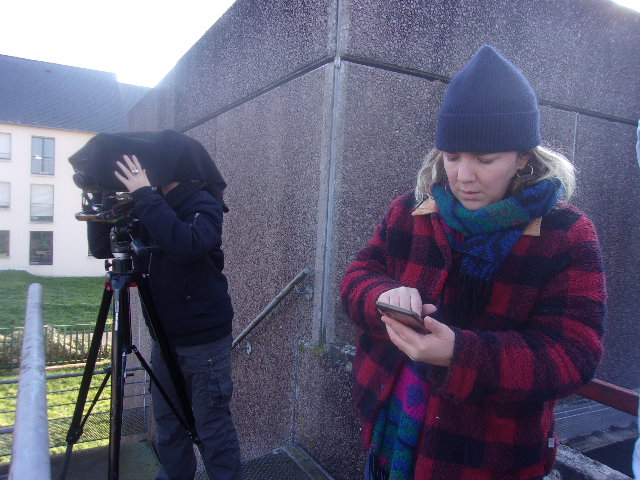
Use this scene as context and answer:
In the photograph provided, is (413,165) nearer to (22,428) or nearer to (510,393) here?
(510,393)

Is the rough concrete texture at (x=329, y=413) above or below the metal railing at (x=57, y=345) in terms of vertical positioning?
above

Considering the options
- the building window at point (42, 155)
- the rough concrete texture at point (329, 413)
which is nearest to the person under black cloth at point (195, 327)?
the rough concrete texture at point (329, 413)

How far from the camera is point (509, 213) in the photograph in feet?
4.20

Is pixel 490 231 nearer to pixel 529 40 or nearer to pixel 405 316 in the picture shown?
pixel 405 316

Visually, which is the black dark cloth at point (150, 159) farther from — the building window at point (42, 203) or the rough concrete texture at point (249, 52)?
Result: the building window at point (42, 203)

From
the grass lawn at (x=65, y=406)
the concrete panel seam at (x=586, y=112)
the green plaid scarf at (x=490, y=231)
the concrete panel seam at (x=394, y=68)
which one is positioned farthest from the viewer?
the grass lawn at (x=65, y=406)

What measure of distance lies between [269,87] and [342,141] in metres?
1.00

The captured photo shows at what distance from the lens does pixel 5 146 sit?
92.9ft

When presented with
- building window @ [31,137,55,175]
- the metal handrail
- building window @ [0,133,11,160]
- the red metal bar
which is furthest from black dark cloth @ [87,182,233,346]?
building window @ [0,133,11,160]

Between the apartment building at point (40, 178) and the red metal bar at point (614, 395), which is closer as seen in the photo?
the red metal bar at point (614, 395)

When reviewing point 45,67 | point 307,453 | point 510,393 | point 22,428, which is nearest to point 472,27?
point 510,393

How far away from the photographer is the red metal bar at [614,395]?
1.72 m

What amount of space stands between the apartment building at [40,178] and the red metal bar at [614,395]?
2805 cm

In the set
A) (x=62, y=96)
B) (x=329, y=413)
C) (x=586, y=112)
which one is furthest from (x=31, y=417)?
(x=62, y=96)
